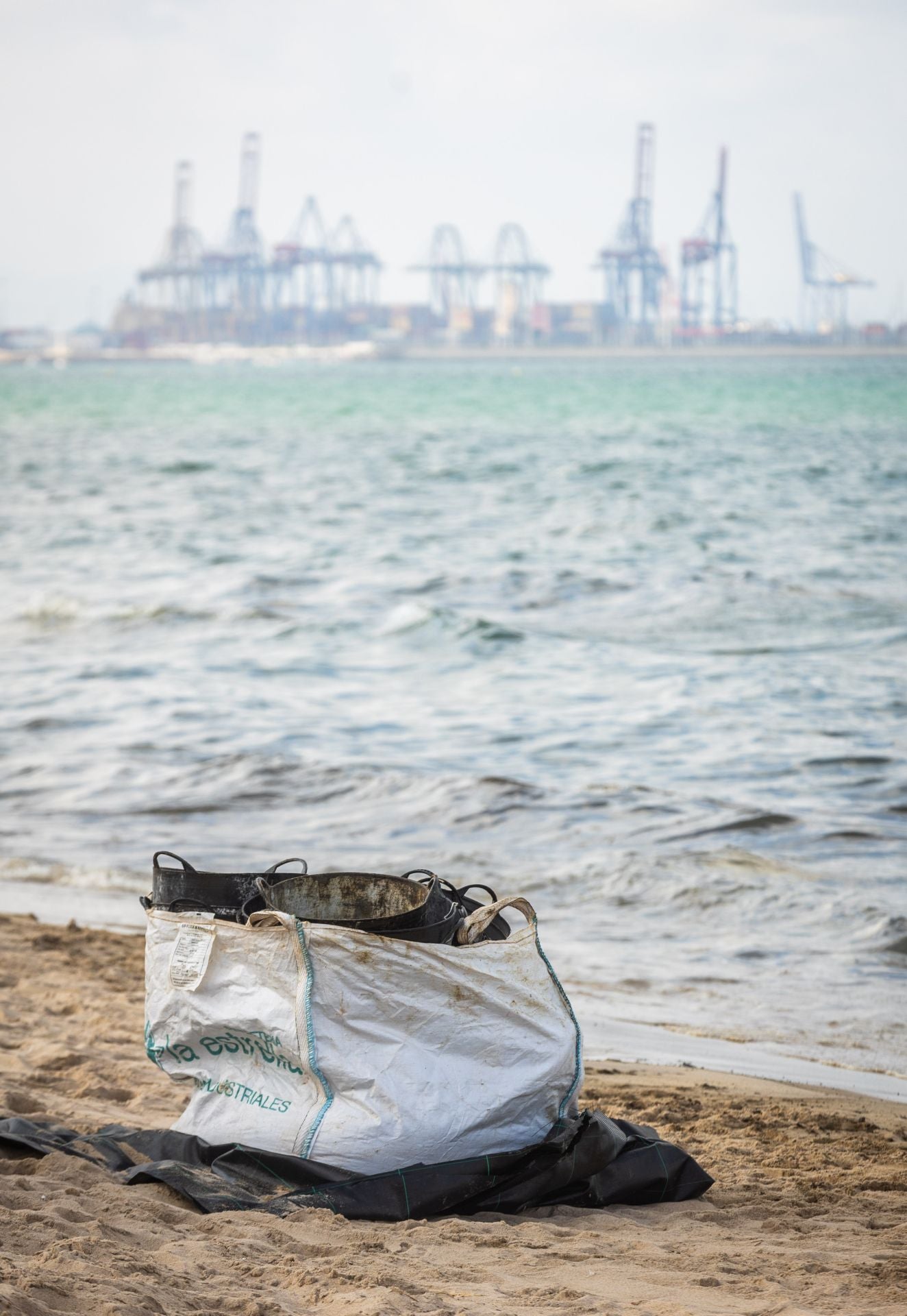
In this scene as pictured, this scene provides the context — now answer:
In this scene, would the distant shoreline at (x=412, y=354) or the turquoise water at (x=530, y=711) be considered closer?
the turquoise water at (x=530, y=711)

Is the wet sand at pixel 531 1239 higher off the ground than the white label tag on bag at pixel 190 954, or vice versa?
the white label tag on bag at pixel 190 954

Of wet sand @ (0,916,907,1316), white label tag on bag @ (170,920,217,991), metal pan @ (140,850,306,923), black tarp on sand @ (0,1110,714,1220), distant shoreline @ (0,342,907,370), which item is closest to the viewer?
wet sand @ (0,916,907,1316)

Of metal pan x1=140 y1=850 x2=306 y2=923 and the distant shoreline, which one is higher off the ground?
the distant shoreline

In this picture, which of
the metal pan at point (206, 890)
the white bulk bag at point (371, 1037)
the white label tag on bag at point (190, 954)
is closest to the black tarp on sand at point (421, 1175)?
the white bulk bag at point (371, 1037)

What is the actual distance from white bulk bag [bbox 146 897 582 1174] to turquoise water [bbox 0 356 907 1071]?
1.47 metres

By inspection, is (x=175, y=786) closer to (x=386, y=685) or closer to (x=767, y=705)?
(x=386, y=685)

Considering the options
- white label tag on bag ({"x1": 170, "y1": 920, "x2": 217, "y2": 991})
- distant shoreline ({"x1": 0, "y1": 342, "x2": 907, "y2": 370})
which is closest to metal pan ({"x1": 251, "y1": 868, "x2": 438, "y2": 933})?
white label tag on bag ({"x1": 170, "y1": 920, "x2": 217, "y2": 991})

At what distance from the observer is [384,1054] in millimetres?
2875

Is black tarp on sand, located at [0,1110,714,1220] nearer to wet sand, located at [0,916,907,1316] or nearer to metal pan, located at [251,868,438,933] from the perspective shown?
wet sand, located at [0,916,907,1316]

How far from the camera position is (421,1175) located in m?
2.86

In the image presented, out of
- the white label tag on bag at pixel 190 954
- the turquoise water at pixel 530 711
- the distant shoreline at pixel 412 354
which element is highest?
the distant shoreline at pixel 412 354

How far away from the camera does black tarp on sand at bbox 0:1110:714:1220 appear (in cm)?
283

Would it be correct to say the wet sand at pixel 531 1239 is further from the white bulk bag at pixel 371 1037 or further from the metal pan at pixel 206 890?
the metal pan at pixel 206 890

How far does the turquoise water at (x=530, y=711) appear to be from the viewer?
529 cm
